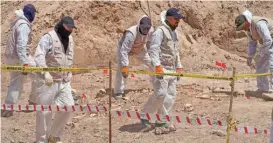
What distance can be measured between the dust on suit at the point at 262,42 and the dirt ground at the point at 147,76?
0.43 m

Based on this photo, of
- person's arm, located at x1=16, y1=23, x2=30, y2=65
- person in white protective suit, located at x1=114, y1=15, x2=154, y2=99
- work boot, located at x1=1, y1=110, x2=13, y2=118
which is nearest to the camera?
person's arm, located at x1=16, y1=23, x2=30, y2=65

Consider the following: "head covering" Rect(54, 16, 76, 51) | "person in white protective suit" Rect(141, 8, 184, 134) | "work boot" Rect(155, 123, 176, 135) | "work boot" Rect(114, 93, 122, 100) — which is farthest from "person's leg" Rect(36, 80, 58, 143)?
"work boot" Rect(114, 93, 122, 100)

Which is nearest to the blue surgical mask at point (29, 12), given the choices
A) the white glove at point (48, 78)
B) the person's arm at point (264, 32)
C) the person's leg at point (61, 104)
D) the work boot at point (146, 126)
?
the person's leg at point (61, 104)

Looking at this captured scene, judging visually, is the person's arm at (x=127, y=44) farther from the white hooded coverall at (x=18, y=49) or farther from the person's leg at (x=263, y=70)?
the person's leg at (x=263, y=70)

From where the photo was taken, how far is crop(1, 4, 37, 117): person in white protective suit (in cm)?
800

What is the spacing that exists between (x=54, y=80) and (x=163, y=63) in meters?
1.85

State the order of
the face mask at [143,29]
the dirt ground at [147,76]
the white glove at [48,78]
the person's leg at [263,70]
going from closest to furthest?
the white glove at [48,78] → the dirt ground at [147,76] → the face mask at [143,29] → the person's leg at [263,70]

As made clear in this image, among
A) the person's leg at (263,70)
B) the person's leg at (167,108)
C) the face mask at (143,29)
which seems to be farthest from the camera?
the person's leg at (263,70)

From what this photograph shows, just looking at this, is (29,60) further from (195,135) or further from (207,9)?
(207,9)

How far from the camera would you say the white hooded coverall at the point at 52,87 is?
654 cm

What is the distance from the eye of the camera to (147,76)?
11.4m

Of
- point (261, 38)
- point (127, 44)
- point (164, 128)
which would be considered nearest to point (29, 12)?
point (127, 44)

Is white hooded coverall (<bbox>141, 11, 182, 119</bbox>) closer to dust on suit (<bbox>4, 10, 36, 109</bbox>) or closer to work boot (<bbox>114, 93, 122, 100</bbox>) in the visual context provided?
work boot (<bbox>114, 93, 122, 100</bbox>)

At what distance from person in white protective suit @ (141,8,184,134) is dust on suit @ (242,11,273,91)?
261 centimetres
